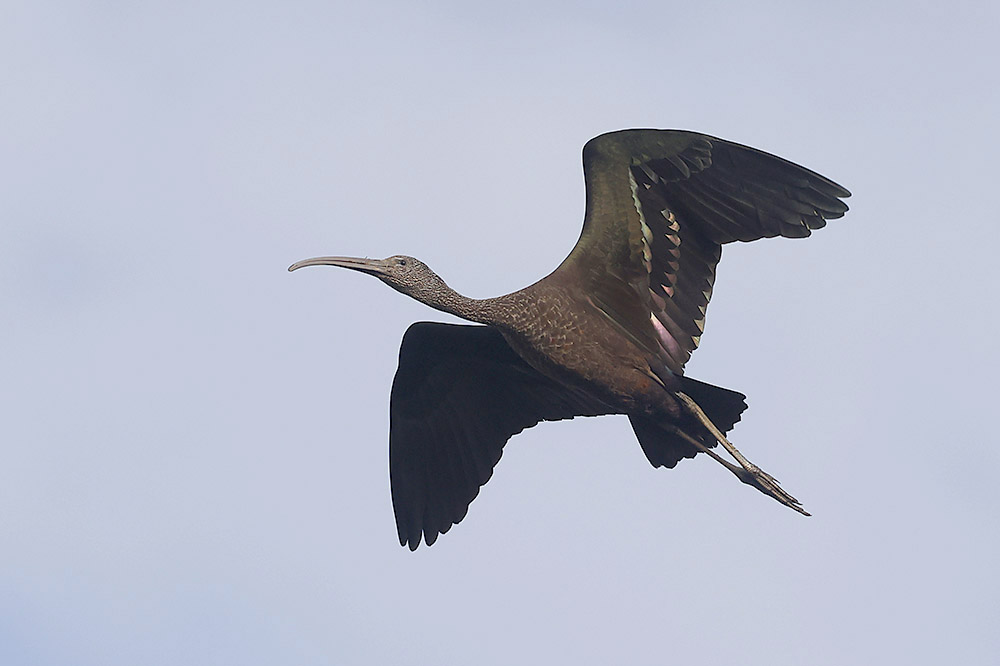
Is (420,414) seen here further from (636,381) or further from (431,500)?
(636,381)

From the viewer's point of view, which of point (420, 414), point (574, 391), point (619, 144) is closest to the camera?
point (619, 144)

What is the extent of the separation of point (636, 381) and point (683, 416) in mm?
426

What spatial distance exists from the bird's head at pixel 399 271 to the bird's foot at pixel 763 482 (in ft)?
7.61

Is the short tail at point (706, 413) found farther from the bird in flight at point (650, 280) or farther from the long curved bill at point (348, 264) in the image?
the long curved bill at point (348, 264)

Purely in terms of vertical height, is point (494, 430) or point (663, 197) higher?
point (663, 197)

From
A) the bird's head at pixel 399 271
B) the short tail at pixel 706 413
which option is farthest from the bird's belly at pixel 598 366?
the bird's head at pixel 399 271

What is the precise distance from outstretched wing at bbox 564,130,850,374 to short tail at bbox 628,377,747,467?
0.21 m

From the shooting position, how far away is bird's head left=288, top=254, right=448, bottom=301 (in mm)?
11797

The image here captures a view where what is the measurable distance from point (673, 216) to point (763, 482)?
183 cm

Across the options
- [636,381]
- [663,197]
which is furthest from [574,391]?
[663,197]

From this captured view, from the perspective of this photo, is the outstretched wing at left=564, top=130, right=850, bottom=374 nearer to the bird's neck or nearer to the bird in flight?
the bird in flight

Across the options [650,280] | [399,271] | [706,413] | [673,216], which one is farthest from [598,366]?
[399,271]

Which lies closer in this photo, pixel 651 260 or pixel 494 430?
pixel 651 260

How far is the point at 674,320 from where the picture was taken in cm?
1173
